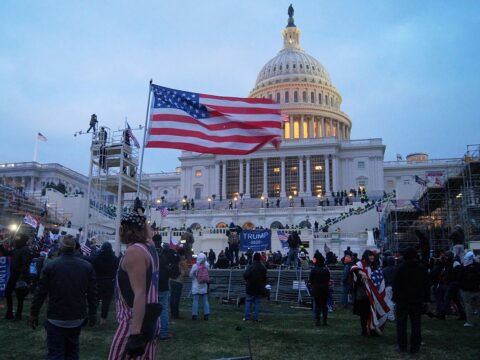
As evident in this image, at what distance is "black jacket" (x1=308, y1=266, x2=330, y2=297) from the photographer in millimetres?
13148

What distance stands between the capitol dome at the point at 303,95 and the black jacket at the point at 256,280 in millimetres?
82731

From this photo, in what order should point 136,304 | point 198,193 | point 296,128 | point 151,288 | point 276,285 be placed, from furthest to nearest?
point 296,128
point 198,193
point 276,285
point 151,288
point 136,304

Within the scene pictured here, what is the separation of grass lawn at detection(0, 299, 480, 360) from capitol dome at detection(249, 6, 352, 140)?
84149mm

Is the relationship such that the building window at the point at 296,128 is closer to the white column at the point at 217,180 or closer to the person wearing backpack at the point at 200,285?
the white column at the point at 217,180

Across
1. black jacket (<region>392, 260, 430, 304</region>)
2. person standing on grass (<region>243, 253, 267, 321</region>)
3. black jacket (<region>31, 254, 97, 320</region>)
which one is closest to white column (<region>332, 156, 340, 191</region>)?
person standing on grass (<region>243, 253, 267, 321</region>)

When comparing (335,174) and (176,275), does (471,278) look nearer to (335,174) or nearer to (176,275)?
(176,275)

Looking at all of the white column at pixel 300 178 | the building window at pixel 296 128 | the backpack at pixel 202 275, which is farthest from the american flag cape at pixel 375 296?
the building window at pixel 296 128

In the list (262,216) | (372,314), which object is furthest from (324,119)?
(372,314)

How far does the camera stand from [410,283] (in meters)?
9.54

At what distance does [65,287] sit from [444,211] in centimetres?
3489

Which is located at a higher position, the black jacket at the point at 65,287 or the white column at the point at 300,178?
the white column at the point at 300,178

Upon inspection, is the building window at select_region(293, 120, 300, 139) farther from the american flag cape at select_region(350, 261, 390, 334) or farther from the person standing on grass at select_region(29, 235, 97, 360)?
the person standing on grass at select_region(29, 235, 97, 360)

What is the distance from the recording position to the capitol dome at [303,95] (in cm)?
10031

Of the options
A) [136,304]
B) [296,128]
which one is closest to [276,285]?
[136,304]
